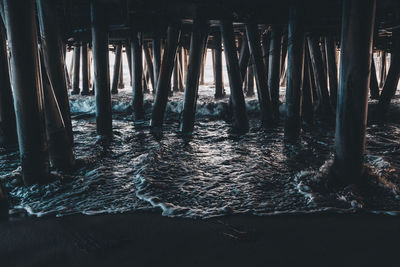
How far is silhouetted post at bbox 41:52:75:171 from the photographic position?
10.8ft

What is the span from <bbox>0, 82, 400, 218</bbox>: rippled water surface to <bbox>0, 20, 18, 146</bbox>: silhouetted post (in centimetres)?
40

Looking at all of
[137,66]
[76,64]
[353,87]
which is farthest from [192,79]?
[76,64]

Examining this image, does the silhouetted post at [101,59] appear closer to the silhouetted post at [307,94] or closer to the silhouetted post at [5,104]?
the silhouetted post at [5,104]

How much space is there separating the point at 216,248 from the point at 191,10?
394 cm

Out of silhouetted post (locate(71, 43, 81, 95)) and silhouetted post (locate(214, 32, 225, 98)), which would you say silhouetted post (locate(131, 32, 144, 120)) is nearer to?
silhouetted post (locate(214, 32, 225, 98))

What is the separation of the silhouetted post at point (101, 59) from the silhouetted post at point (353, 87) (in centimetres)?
343

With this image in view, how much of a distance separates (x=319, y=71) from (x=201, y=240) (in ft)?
17.1

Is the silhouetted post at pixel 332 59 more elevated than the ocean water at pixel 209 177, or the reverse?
the silhouetted post at pixel 332 59

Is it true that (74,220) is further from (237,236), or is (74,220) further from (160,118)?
(160,118)

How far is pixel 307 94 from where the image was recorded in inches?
227

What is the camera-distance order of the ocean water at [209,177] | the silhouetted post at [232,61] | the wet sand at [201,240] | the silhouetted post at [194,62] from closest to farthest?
1. the wet sand at [201,240]
2. the ocean water at [209,177]
3. the silhouetted post at [194,62]
4. the silhouetted post at [232,61]

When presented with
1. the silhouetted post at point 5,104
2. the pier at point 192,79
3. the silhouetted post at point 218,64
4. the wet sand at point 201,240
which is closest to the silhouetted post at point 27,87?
the pier at point 192,79

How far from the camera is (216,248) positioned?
2059mm

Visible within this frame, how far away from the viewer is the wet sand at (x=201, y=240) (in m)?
1.92
